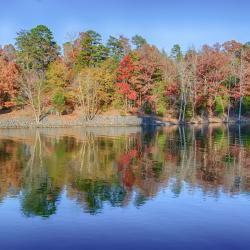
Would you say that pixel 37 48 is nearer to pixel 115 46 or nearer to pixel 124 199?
pixel 115 46

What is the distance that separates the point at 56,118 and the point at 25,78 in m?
7.31

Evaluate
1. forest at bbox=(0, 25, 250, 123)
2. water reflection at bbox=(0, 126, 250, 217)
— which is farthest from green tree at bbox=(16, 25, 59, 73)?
water reflection at bbox=(0, 126, 250, 217)

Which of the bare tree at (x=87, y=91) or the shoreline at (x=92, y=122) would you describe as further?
the bare tree at (x=87, y=91)

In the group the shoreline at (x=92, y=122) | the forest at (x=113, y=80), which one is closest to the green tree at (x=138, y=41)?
the forest at (x=113, y=80)

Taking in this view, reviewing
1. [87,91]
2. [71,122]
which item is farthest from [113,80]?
[71,122]

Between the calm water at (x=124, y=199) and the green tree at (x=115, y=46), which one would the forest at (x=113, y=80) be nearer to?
the green tree at (x=115, y=46)

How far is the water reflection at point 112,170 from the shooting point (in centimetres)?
1934

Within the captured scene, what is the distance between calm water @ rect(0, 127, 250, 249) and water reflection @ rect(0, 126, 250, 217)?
0.16ft

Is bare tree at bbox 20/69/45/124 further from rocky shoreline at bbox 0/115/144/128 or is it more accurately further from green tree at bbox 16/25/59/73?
green tree at bbox 16/25/59/73

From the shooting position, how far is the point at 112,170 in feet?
84.5

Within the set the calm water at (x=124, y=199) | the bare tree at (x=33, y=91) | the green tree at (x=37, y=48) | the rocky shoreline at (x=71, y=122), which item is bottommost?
the calm water at (x=124, y=199)

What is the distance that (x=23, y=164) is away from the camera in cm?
2777

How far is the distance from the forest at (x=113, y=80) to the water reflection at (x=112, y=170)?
21638mm

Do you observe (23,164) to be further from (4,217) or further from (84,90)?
(84,90)
